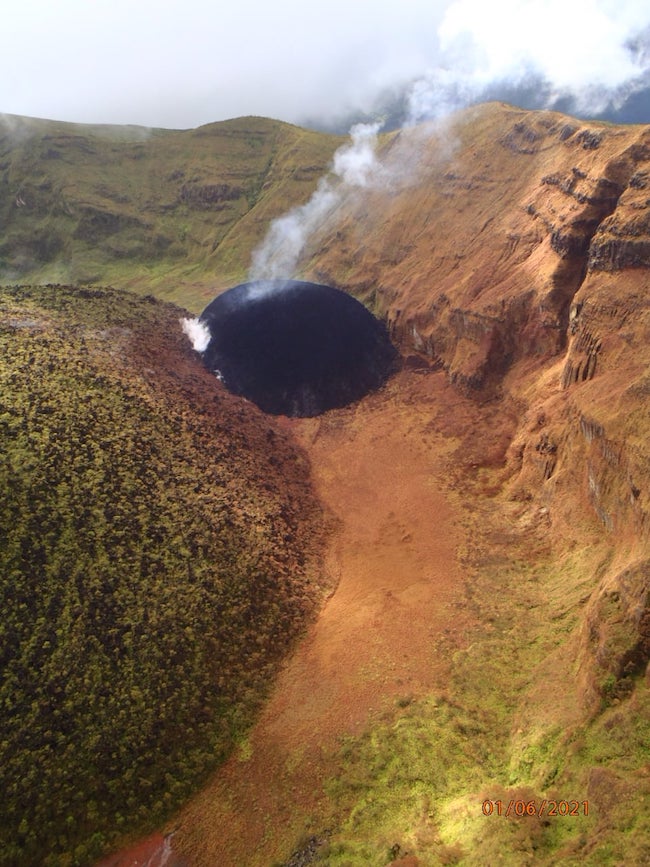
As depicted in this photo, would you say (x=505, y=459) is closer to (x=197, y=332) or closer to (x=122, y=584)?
(x=122, y=584)

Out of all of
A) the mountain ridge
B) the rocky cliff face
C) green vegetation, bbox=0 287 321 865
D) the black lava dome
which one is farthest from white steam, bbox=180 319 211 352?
the rocky cliff face

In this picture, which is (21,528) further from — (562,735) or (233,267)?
(233,267)

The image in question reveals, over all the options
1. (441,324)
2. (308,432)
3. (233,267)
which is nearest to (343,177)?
(233,267)
